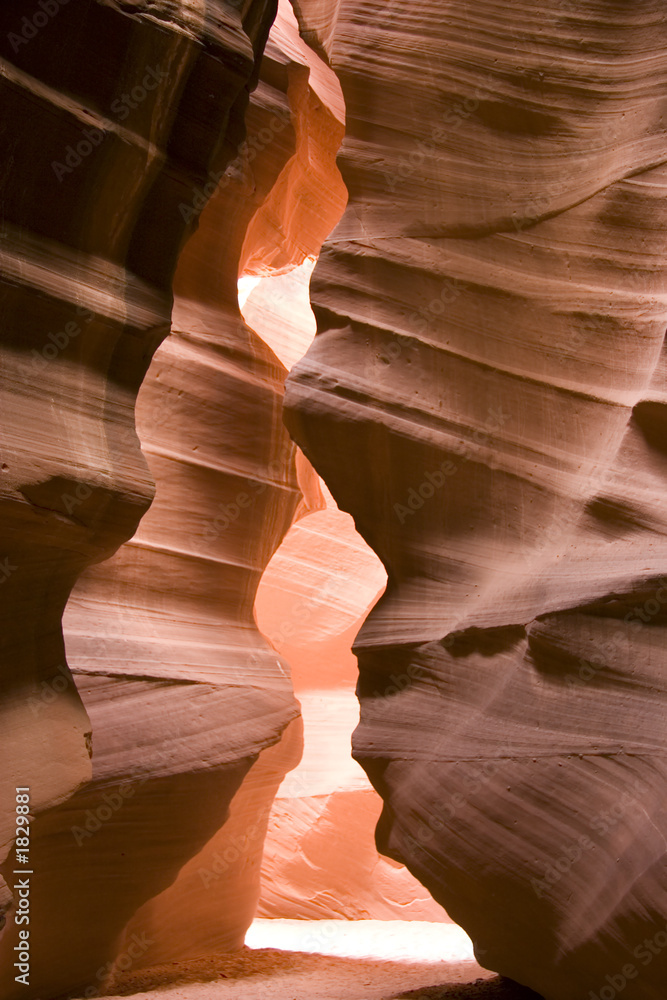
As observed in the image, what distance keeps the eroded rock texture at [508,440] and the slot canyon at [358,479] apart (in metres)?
0.01

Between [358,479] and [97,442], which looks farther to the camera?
[358,479]

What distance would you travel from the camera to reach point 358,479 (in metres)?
3.27

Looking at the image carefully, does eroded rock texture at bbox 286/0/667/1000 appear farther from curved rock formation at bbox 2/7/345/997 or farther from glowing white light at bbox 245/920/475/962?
glowing white light at bbox 245/920/475/962

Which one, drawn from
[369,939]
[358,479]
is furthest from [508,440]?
[369,939]

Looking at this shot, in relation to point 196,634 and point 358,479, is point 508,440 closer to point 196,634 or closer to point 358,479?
point 358,479

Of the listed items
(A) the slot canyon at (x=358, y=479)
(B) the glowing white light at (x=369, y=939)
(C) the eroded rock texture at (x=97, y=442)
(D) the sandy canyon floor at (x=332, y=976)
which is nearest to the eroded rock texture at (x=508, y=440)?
(A) the slot canyon at (x=358, y=479)

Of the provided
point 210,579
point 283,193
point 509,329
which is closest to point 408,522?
point 509,329

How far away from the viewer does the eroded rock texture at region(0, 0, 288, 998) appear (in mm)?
2426

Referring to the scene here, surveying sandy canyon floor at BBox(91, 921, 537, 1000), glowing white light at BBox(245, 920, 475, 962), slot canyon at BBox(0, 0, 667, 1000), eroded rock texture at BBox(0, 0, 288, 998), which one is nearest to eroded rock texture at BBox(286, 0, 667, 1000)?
slot canyon at BBox(0, 0, 667, 1000)

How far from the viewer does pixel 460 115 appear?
3.45 meters

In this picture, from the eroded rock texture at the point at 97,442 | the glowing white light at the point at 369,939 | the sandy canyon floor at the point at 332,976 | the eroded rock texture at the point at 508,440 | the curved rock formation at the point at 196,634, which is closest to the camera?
the eroded rock texture at the point at 97,442

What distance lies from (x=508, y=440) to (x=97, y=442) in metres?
1.39

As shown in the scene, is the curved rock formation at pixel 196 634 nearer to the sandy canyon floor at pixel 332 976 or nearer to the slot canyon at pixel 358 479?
the slot canyon at pixel 358 479

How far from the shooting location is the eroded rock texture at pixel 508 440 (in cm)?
261
